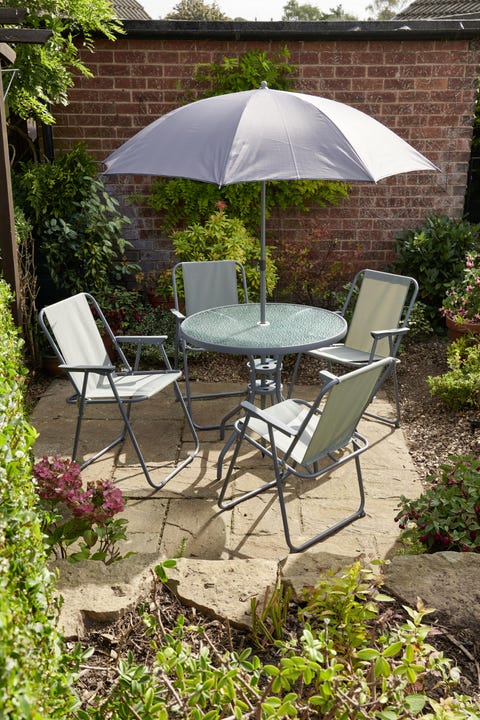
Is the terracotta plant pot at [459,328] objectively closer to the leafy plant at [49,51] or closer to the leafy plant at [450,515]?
the leafy plant at [450,515]

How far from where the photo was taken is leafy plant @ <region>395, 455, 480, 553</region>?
2732 millimetres

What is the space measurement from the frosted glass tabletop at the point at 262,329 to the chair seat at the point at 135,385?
295 millimetres

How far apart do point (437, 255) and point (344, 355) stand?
6.70ft

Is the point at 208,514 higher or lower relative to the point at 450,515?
lower

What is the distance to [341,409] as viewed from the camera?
122 inches

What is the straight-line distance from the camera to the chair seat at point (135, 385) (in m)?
3.92

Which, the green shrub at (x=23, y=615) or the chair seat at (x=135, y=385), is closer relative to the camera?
the green shrub at (x=23, y=615)

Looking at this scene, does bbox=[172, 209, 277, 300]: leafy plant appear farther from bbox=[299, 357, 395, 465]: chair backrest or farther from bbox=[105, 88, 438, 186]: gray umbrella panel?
bbox=[299, 357, 395, 465]: chair backrest

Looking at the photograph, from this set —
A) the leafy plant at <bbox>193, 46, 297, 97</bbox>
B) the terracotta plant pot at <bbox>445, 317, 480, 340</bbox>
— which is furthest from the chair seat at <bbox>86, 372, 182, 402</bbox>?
the leafy plant at <bbox>193, 46, 297, 97</bbox>

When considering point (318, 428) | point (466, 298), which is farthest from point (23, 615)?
point (466, 298)

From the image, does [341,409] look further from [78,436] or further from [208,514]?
[78,436]

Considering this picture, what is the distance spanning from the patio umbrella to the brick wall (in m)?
2.59

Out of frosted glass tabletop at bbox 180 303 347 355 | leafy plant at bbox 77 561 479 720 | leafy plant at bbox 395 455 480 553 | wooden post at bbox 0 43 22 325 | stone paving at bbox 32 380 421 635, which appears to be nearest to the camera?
leafy plant at bbox 77 561 479 720

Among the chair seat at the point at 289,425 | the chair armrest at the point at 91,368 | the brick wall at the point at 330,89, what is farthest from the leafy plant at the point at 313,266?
the chair armrest at the point at 91,368
